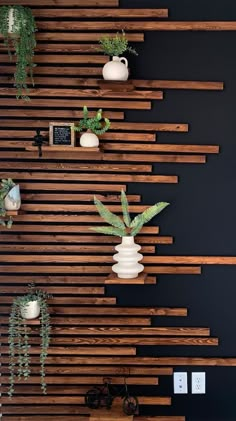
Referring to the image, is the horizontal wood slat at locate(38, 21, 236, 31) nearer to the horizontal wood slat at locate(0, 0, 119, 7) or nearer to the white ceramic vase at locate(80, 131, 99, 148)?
the horizontal wood slat at locate(0, 0, 119, 7)

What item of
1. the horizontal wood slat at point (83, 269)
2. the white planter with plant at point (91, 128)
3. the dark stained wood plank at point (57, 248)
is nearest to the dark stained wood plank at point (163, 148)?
the white planter with plant at point (91, 128)

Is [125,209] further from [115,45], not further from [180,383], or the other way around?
[180,383]

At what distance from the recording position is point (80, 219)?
10.5ft

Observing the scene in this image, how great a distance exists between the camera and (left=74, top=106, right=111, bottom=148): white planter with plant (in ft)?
10.0

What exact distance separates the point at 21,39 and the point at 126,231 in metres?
1.27

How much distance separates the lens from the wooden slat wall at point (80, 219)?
124 inches

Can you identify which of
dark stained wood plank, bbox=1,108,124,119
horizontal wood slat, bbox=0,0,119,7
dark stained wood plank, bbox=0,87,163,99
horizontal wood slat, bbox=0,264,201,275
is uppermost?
horizontal wood slat, bbox=0,0,119,7

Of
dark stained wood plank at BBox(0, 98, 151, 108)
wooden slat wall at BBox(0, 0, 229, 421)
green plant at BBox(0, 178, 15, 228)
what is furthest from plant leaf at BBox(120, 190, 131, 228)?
green plant at BBox(0, 178, 15, 228)

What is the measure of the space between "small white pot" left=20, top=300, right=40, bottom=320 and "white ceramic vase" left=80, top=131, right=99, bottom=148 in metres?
0.98

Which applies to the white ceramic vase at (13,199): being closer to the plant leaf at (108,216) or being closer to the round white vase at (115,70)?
the plant leaf at (108,216)

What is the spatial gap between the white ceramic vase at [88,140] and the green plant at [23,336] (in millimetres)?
933

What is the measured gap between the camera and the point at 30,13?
301cm

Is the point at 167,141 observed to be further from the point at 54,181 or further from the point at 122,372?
the point at 122,372

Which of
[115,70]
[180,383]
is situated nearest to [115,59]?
[115,70]
